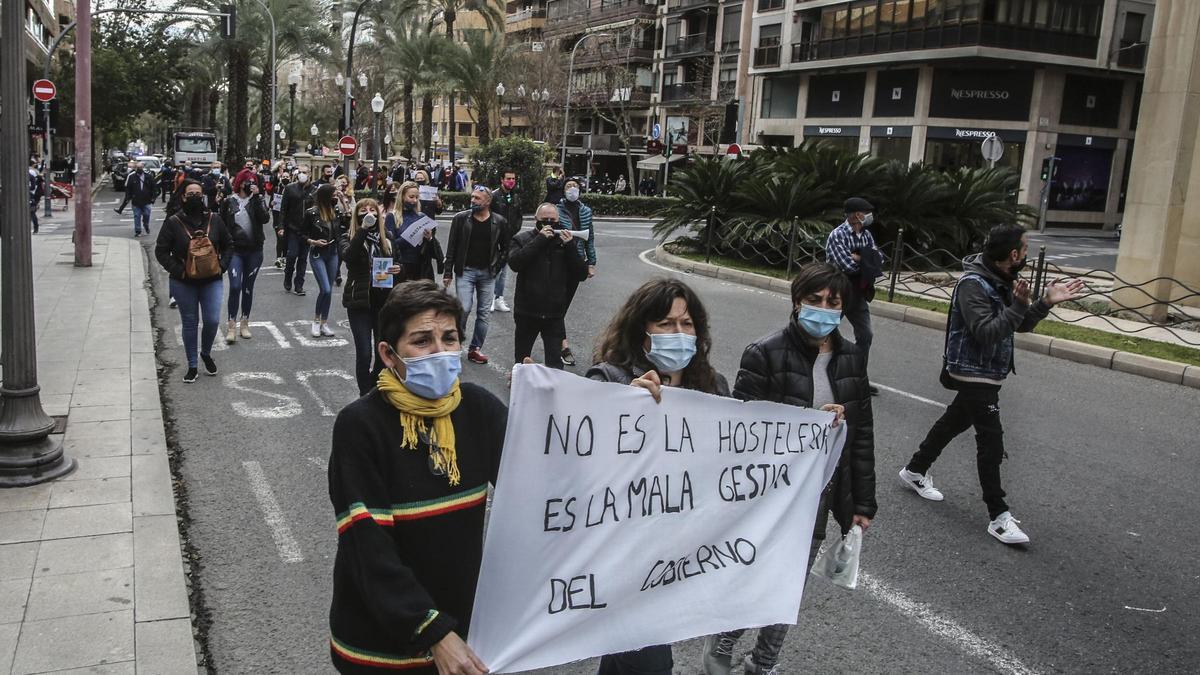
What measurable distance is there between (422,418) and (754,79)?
187ft

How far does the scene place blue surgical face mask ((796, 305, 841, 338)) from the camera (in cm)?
400

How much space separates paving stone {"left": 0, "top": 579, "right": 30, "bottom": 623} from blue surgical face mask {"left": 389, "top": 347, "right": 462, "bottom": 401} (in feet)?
9.28

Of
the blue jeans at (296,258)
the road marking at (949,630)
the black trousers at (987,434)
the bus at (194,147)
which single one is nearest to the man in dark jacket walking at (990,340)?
the black trousers at (987,434)

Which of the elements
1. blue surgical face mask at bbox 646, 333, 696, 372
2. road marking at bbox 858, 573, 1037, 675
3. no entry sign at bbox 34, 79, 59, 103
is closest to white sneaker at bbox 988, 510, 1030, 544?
road marking at bbox 858, 573, 1037, 675

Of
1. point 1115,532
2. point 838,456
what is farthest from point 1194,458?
point 838,456

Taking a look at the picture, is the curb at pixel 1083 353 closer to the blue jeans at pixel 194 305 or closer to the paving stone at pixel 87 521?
the blue jeans at pixel 194 305

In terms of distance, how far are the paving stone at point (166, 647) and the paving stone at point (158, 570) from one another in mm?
94

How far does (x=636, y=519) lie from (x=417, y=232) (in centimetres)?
673

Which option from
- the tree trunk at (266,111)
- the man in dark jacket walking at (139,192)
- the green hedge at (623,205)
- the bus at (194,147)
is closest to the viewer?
the man in dark jacket walking at (139,192)

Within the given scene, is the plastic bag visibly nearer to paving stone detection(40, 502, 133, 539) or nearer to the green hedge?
paving stone detection(40, 502, 133, 539)

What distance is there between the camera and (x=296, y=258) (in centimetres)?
1484

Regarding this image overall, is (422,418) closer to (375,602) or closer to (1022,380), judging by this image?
(375,602)

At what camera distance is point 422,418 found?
2617 mm

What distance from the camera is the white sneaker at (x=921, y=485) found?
21.4 ft
